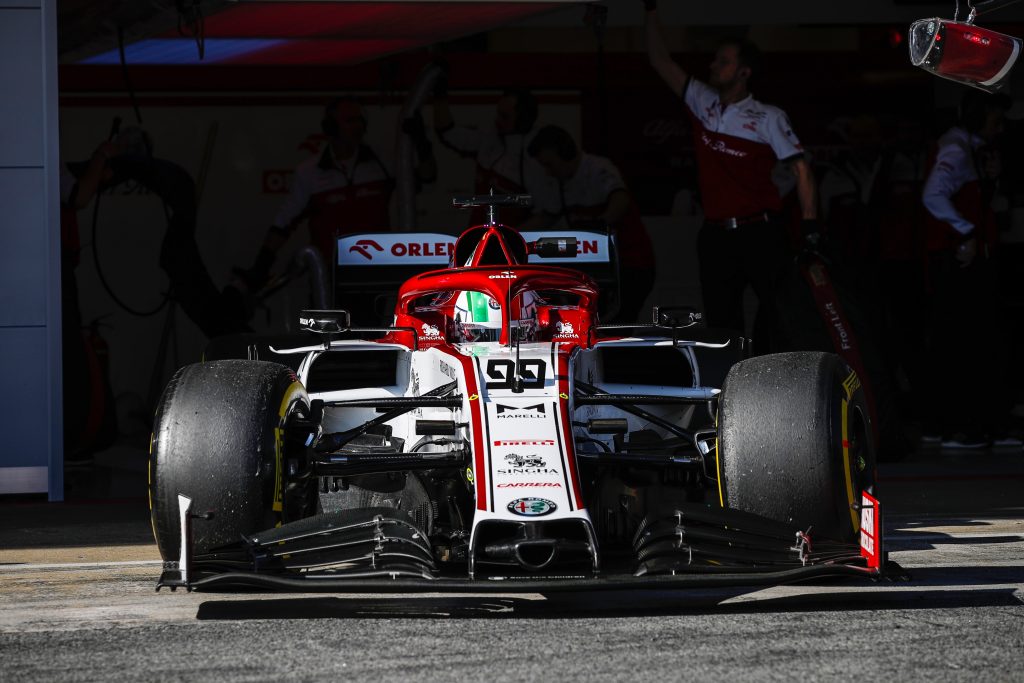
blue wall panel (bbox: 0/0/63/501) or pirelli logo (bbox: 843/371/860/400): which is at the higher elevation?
blue wall panel (bbox: 0/0/63/501)

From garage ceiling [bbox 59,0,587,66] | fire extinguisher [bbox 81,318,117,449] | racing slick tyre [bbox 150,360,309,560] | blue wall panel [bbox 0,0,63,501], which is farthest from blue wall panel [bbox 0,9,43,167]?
racing slick tyre [bbox 150,360,309,560]

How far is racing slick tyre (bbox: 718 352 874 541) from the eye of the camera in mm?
5066

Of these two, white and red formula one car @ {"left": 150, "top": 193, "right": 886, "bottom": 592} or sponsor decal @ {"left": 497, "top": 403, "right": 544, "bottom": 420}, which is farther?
sponsor decal @ {"left": 497, "top": 403, "right": 544, "bottom": 420}

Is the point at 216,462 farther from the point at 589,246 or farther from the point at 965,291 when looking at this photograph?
the point at 965,291

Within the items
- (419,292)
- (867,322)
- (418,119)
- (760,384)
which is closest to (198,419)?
(419,292)

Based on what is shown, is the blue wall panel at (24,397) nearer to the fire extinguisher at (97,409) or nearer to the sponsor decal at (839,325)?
the fire extinguisher at (97,409)

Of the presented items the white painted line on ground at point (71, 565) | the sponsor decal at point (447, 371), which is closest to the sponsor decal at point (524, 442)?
the sponsor decal at point (447, 371)

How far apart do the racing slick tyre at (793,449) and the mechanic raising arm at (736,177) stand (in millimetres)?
3953

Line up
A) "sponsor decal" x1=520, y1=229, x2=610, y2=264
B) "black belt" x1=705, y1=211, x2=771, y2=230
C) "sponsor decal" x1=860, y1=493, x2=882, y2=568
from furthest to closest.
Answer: "black belt" x1=705, y1=211, x2=771, y2=230 < "sponsor decal" x1=520, y1=229, x2=610, y2=264 < "sponsor decal" x1=860, y1=493, x2=882, y2=568

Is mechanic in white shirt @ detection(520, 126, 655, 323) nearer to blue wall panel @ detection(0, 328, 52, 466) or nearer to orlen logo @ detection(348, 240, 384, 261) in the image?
orlen logo @ detection(348, 240, 384, 261)

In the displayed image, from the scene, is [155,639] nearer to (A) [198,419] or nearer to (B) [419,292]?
(A) [198,419]

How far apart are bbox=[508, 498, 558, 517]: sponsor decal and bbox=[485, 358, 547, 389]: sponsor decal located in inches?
24.4

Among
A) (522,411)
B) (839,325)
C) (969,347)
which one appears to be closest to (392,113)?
(839,325)

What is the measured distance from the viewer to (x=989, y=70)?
18.0ft
